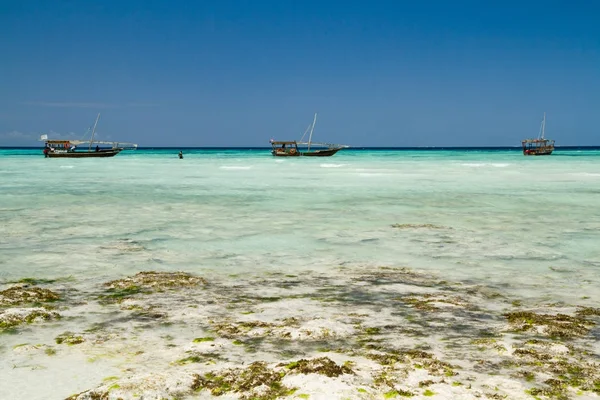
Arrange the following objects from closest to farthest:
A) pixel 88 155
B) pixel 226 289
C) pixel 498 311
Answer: pixel 498 311 → pixel 226 289 → pixel 88 155

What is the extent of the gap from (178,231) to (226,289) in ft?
17.3

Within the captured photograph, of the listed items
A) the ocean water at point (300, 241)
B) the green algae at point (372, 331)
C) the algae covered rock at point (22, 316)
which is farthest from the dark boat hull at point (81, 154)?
the green algae at point (372, 331)

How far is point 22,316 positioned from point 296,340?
2.93m

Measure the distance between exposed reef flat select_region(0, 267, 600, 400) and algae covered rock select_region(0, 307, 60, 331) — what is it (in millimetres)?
11

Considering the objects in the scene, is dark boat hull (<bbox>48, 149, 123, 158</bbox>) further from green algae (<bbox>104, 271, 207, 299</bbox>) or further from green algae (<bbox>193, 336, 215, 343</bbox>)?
green algae (<bbox>193, 336, 215, 343</bbox>)

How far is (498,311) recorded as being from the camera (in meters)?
5.73

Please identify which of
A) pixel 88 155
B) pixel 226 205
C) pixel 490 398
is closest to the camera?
pixel 490 398

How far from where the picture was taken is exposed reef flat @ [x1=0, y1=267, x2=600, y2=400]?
379 cm

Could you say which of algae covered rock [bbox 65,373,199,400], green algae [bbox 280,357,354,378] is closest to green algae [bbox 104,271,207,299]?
algae covered rock [bbox 65,373,199,400]

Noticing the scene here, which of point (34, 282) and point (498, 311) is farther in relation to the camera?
point (34, 282)

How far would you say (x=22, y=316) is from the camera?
537cm

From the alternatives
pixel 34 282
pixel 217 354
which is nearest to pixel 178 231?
pixel 34 282

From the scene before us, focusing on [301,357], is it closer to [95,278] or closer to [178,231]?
[95,278]

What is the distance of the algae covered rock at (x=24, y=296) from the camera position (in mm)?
5961
